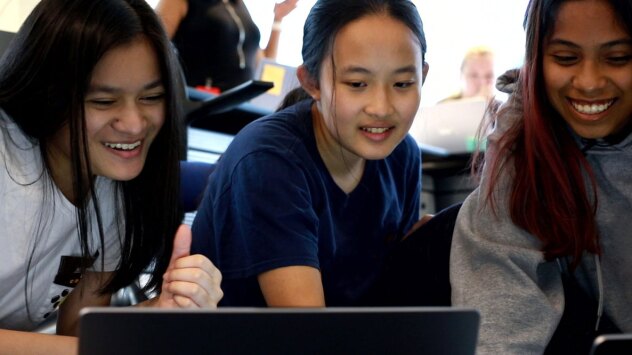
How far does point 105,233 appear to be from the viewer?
1.39m

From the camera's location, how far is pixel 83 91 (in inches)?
48.1

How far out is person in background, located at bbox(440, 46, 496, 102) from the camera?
424 centimetres

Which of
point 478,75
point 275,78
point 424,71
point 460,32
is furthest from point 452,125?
point 424,71

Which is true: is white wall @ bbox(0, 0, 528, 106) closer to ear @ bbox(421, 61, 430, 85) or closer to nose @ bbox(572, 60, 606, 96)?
ear @ bbox(421, 61, 430, 85)

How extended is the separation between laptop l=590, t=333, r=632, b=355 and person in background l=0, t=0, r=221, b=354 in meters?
0.60

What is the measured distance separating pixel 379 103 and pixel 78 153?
476 mm

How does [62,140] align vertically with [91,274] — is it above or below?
above

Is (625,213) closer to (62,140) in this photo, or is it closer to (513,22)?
(62,140)

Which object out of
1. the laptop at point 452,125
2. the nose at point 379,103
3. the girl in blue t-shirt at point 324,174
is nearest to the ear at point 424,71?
the girl in blue t-shirt at point 324,174

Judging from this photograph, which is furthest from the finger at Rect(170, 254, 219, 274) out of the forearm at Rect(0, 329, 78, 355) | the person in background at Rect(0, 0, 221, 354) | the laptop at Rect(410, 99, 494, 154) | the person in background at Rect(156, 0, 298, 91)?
the laptop at Rect(410, 99, 494, 154)

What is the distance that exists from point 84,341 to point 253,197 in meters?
0.63

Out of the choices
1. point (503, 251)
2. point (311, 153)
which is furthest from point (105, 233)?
point (503, 251)

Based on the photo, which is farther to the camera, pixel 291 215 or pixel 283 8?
pixel 283 8

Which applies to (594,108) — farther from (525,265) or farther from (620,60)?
(525,265)
